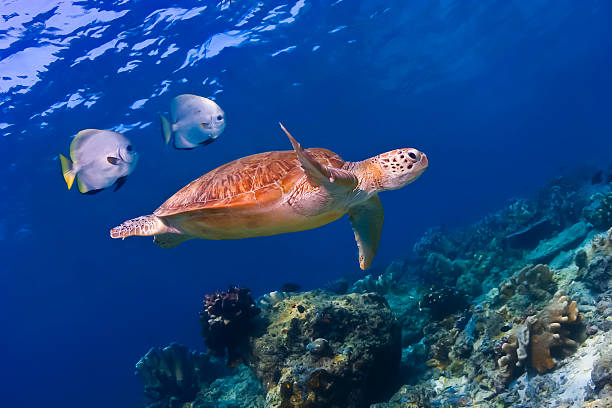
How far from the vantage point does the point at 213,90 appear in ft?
62.4

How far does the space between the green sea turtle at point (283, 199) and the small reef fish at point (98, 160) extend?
702 mm

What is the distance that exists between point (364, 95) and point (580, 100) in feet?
237

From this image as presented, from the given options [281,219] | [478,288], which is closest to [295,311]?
[281,219]

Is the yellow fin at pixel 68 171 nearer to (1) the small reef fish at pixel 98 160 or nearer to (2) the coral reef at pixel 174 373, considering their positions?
(1) the small reef fish at pixel 98 160

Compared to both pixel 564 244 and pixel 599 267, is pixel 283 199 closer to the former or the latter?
pixel 599 267

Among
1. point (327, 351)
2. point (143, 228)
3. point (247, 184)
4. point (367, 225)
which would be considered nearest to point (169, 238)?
point (143, 228)

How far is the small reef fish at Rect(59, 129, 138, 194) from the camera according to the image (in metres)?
4.11

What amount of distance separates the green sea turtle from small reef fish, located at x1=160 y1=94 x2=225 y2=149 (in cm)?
131

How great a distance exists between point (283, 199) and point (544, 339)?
9.28ft

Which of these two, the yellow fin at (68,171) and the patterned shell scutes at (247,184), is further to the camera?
the yellow fin at (68,171)

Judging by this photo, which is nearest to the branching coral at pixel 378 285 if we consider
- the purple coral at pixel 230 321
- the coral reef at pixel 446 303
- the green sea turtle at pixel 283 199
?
the coral reef at pixel 446 303

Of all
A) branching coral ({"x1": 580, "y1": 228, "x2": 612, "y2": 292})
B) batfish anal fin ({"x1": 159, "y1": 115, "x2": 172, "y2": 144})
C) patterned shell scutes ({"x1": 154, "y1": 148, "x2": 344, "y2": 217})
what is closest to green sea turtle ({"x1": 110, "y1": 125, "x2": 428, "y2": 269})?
patterned shell scutes ({"x1": 154, "y1": 148, "x2": 344, "y2": 217})

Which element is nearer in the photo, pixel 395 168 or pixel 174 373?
pixel 395 168

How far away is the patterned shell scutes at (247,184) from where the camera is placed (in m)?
3.25
